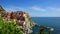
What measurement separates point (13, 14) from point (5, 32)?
5258 millimetres

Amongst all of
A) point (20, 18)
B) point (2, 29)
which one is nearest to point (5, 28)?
point (2, 29)

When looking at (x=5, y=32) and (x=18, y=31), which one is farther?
(x=18, y=31)

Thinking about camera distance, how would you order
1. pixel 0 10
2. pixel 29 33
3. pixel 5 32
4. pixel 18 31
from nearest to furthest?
pixel 5 32 < pixel 18 31 < pixel 29 33 < pixel 0 10

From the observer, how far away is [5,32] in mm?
11555

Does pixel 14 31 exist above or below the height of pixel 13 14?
below

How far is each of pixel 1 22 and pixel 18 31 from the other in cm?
117

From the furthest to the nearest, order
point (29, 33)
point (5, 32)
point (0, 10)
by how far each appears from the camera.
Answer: point (0, 10) → point (29, 33) → point (5, 32)

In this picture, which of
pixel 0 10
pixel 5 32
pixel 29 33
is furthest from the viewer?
pixel 0 10

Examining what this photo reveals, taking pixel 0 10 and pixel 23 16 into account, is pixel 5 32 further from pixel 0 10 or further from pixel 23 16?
pixel 0 10

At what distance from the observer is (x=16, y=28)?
12.4m

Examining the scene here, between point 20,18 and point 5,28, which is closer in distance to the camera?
point 5,28

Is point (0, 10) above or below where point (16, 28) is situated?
above

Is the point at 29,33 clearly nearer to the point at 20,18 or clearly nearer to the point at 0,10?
the point at 20,18

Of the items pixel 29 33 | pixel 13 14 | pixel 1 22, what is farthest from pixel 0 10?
pixel 1 22
